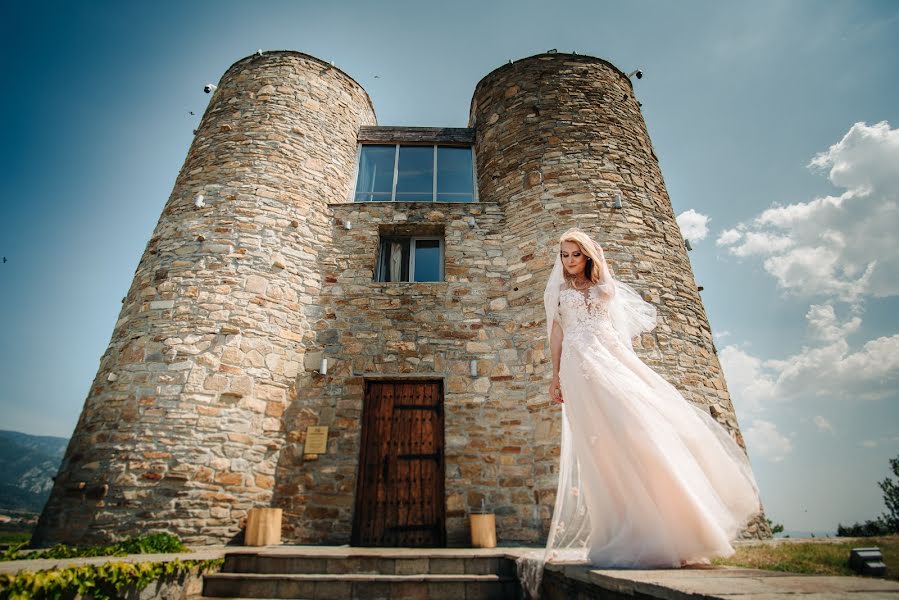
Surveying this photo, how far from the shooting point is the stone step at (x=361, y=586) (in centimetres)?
387

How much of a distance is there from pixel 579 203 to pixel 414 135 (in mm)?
4530

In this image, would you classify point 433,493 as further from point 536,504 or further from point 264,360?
point 264,360

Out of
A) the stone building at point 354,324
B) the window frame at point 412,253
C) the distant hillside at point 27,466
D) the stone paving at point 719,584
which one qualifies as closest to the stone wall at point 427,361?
the stone building at point 354,324

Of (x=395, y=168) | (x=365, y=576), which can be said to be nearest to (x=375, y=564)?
(x=365, y=576)

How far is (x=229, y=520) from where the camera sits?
546 cm

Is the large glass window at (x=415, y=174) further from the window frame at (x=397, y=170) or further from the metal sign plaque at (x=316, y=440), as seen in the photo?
the metal sign plaque at (x=316, y=440)

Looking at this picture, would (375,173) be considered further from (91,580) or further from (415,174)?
(91,580)

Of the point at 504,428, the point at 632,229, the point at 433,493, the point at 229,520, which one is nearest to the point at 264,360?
the point at 229,520

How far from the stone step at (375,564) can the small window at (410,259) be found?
189 inches

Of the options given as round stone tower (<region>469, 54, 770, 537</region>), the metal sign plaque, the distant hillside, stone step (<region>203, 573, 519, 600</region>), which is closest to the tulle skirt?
stone step (<region>203, 573, 519, 600</region>)

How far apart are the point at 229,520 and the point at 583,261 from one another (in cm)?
558

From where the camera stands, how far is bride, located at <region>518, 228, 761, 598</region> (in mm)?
2348

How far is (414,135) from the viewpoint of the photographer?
32.1 ft

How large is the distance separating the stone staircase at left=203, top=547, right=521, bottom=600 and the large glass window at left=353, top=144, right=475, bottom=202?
6789 millimetres
